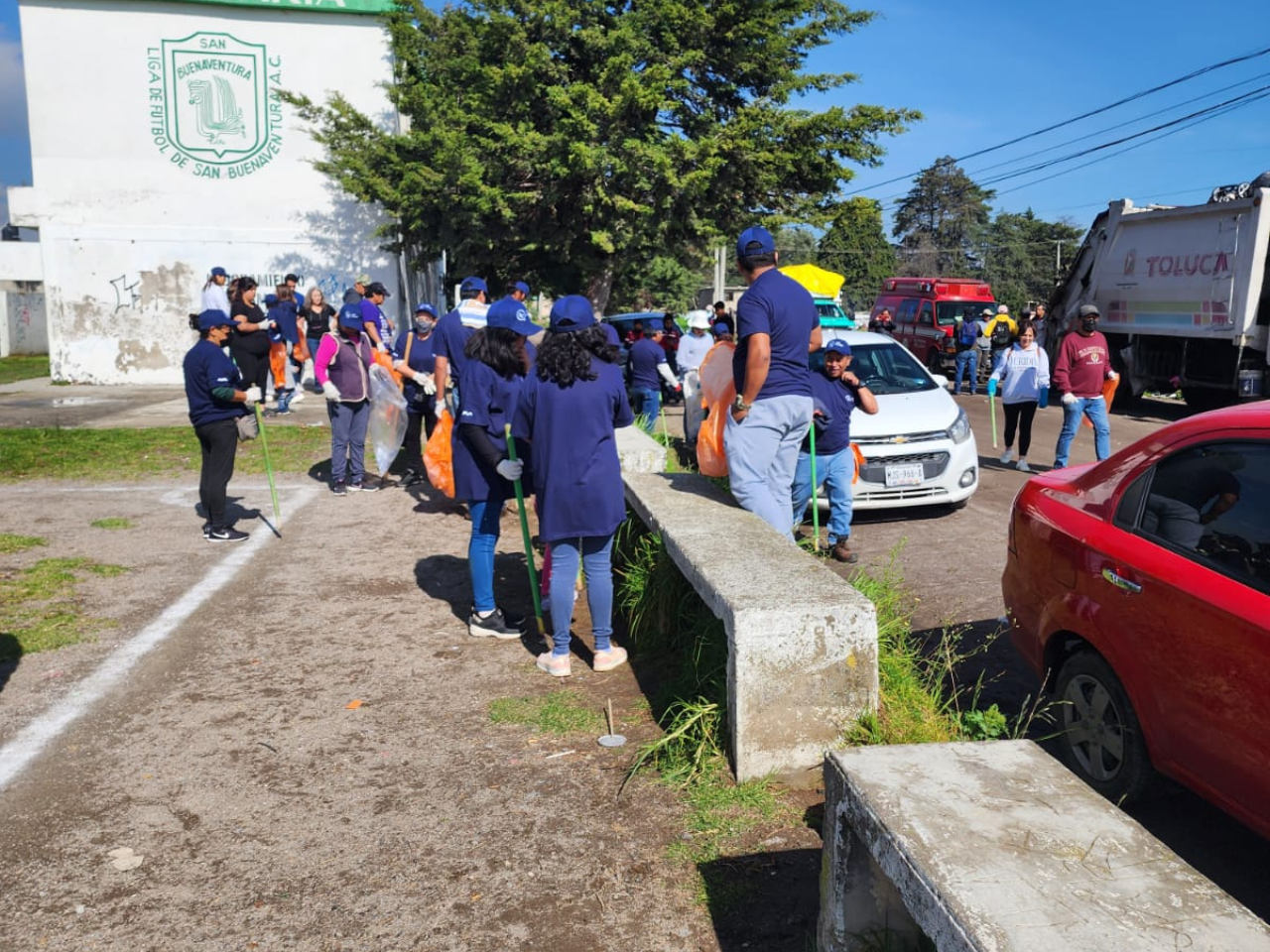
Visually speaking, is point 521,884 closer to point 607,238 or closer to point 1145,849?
point 1145,849

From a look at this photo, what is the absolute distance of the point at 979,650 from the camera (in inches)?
221

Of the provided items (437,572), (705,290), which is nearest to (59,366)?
(437,572)

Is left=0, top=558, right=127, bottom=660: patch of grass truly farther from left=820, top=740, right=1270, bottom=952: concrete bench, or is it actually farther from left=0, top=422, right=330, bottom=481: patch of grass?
left=820, top=740, right=1270, bottom=952: concrete bench

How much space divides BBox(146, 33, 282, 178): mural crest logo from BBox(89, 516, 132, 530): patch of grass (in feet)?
42.7

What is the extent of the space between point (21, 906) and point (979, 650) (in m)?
4.50

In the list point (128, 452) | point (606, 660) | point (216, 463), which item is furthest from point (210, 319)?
point (128, 452)

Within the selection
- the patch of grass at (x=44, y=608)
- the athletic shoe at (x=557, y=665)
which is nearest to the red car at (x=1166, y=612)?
the athletic shoe at (x=557, y=665)

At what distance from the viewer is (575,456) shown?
5023 mm

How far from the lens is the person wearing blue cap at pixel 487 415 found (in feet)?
18.7

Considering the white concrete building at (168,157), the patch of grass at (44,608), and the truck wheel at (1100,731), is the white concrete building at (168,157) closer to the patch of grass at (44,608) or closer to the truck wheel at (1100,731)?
the patch of grass at (44,608)

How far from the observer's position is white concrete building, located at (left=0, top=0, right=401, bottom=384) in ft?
62.4

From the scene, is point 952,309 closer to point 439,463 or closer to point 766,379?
point 439,463

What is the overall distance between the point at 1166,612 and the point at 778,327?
2579mm

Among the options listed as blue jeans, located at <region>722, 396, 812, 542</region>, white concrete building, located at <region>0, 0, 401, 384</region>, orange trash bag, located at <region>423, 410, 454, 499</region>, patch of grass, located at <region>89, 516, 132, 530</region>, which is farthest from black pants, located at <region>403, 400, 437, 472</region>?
white concrete building, located at <region>0, 0, 401, 384</region>
